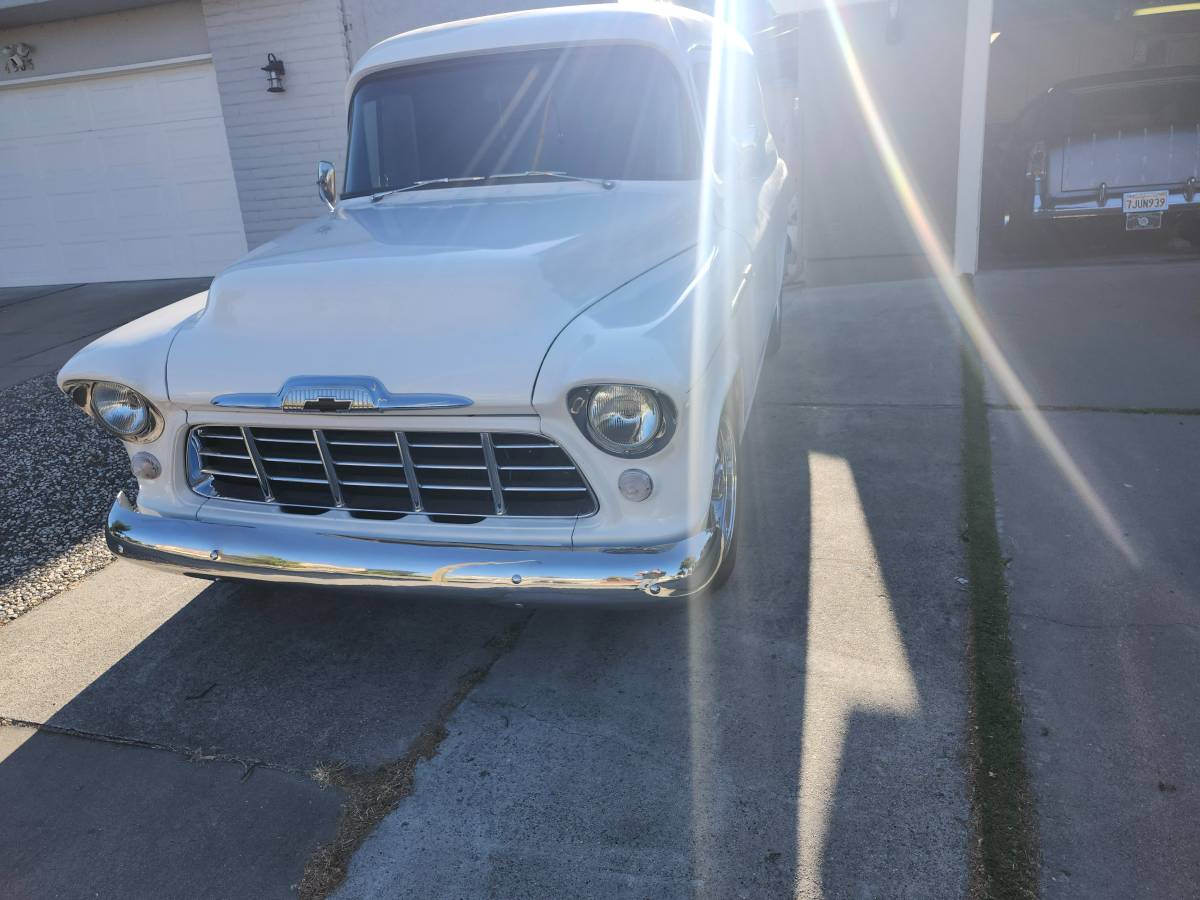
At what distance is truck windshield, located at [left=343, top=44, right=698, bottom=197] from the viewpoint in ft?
11.8

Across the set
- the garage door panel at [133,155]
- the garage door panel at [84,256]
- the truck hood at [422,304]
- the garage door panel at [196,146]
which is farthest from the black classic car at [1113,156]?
the garage door panel at [84,256]

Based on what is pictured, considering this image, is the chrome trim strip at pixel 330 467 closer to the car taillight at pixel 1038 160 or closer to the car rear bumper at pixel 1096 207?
the car rear bumper at pixel 1096 207

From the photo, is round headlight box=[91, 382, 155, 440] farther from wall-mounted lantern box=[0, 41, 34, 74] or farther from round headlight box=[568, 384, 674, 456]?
wall-mounted lantern box=[0, 41, 34, 74]

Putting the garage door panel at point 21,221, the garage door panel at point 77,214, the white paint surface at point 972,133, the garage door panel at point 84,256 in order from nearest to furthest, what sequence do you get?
the white paint surface at point 972,133
the garage door panel at point 77,214
the garage door panel at point 84,256
the garage door panel at point 21,221

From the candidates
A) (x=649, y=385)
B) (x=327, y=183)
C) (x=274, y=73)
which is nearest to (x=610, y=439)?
(x=649, y=385)

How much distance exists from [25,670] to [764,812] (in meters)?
2.66

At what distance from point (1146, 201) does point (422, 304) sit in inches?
262

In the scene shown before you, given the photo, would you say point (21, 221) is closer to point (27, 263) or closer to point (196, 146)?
point (27, 263)

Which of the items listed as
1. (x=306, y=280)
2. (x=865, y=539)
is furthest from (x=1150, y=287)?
(x=306, y=280)

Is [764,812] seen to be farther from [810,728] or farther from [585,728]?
[585,728]

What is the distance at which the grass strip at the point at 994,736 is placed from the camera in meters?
2.12

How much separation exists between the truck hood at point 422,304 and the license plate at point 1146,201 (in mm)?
5630

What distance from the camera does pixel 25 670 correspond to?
3252 millimetres

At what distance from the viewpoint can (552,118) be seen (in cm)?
364
